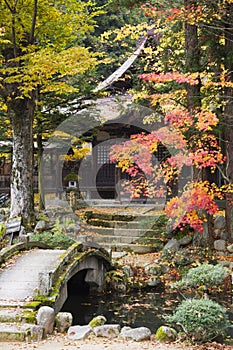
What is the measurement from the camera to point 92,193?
21.5 m

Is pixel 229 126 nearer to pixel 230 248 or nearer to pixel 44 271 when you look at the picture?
pixel 230 248

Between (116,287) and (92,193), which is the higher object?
(92,193)

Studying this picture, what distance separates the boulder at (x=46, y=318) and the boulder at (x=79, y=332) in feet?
1.27

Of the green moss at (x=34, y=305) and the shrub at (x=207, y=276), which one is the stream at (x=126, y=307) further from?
the green moss at (x=34, y=305)

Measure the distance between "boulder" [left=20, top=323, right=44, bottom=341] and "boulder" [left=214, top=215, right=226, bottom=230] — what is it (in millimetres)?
8118

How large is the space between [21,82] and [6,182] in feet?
39.9

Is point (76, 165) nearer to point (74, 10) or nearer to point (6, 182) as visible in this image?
point (6, 182)

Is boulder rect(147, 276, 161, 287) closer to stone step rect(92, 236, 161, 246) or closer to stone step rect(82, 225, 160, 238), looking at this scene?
stone step rect(92, 236, 161, 246)

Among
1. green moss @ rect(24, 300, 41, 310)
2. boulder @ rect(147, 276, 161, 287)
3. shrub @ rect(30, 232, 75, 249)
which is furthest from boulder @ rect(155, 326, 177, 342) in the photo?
shrub @ rect(30, 232, 75, 249)

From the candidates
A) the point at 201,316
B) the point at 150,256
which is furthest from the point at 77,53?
the point at 201,316

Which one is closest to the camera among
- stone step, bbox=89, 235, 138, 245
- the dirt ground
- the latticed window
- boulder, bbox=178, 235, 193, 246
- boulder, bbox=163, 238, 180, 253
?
the dirt ground

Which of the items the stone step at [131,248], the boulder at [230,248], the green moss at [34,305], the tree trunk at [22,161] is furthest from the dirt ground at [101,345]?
the stone step at [131,248]

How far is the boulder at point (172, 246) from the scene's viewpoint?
45.6 ft

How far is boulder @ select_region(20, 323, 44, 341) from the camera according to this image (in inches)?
289
